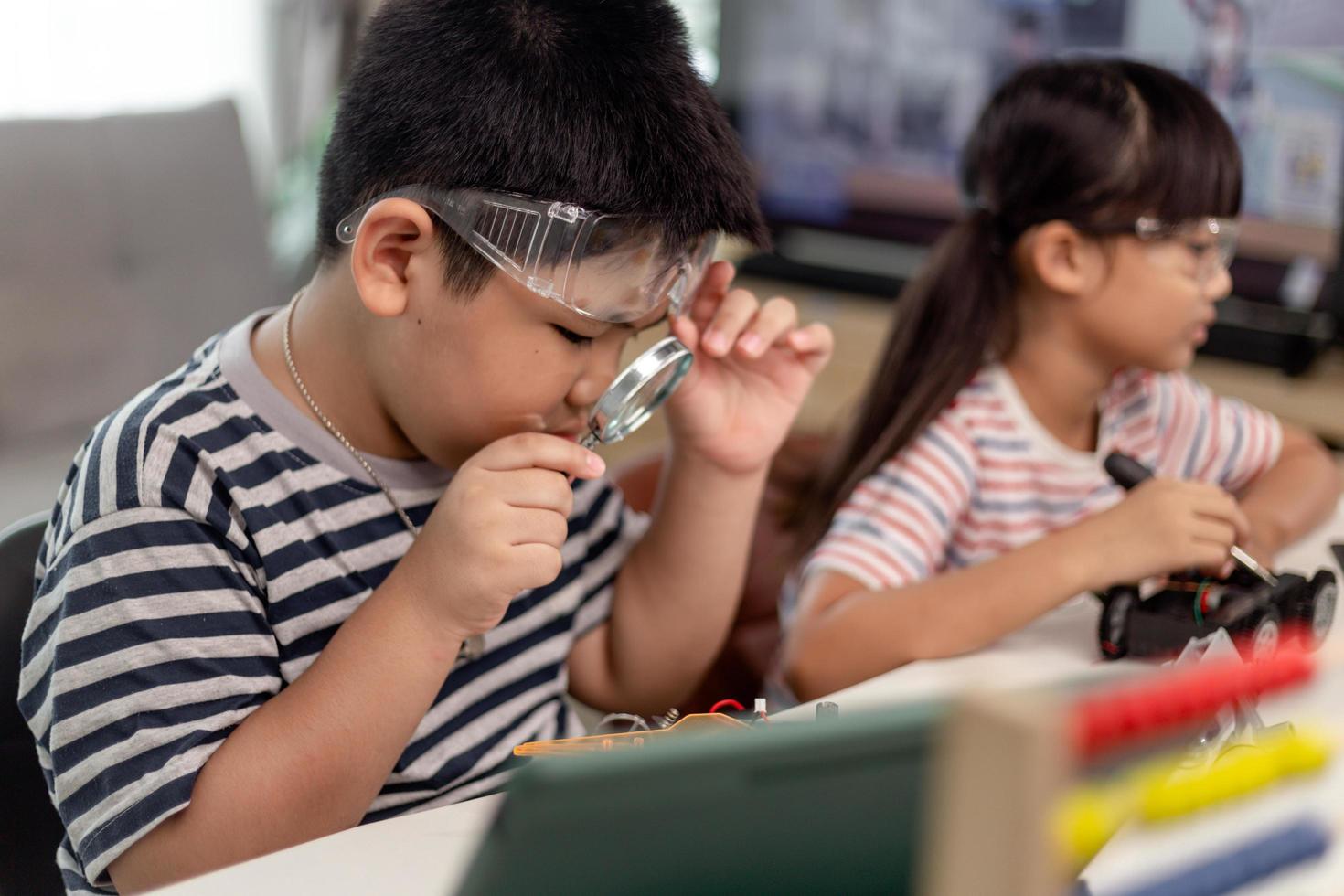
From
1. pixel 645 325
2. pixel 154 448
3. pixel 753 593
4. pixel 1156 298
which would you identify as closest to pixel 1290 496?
pixel 1156 298

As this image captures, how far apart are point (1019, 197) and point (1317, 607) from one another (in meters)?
0.55

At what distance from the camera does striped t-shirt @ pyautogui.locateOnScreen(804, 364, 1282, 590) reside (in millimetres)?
1240

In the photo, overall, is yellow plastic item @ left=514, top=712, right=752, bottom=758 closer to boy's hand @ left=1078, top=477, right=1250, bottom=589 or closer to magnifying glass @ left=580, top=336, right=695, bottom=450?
magnifying glass @ left=580, top=336, right=695, bottom=450

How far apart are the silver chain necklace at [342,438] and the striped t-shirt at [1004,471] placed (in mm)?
367

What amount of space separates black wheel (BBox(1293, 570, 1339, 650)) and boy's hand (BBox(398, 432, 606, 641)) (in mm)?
596

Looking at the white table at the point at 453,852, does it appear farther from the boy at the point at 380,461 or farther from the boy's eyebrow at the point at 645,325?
the boy's eyebrow at the point at 645,325

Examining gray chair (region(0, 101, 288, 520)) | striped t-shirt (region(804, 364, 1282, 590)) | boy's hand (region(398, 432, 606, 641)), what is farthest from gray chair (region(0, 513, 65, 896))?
gray chair (region(0, 101, 288, 520))

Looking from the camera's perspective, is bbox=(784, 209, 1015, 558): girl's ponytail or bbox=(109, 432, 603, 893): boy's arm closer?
bbox=(109, 432, 603, 893): boy's arm

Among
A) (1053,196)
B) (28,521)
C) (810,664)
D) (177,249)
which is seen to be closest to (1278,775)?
(810,664)

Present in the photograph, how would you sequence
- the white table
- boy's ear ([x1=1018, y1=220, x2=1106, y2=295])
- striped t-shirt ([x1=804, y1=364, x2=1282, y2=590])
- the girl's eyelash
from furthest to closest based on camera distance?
boy's ear ([x1=1018, y1=220, x2=1106, y2=295]), striped t-shirt ([x1=804, y1=364, x2=1282, y2=590]), the girl's eyelash, the white table

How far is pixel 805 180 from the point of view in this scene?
3.04 meters

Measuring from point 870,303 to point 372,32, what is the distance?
2058mm

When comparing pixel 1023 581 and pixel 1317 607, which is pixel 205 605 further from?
pixel 1317 607

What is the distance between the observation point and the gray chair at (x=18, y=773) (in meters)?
0.91
